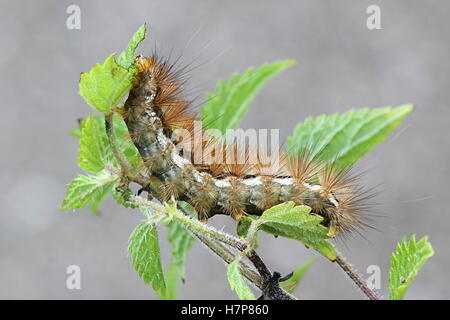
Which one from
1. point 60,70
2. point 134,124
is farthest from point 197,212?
point 60,70

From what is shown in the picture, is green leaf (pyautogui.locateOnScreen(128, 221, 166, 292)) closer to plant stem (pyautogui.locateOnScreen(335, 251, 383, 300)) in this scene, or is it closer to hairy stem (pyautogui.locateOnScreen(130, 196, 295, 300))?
hairy stem (pyautogui.locateOnScreen(130, 196, 295, 300))

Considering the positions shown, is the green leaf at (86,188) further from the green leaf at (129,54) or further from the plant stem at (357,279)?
the plant stem at (357,279)

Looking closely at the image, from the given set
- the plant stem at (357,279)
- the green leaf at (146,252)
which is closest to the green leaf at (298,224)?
the plant stem at (357,279)

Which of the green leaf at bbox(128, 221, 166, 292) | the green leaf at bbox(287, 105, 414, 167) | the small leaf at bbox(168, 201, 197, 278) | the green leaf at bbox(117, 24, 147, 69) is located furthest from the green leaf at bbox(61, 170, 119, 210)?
the green leaf at bbox(287, 105, 414, 167)

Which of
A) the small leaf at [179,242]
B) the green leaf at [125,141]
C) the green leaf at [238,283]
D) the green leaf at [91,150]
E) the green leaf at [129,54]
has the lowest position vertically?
the green leaf at [238,283]

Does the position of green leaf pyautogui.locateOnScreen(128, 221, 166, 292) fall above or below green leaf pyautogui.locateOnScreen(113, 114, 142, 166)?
below

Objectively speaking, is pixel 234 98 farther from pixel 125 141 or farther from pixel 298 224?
pixel 298 224
